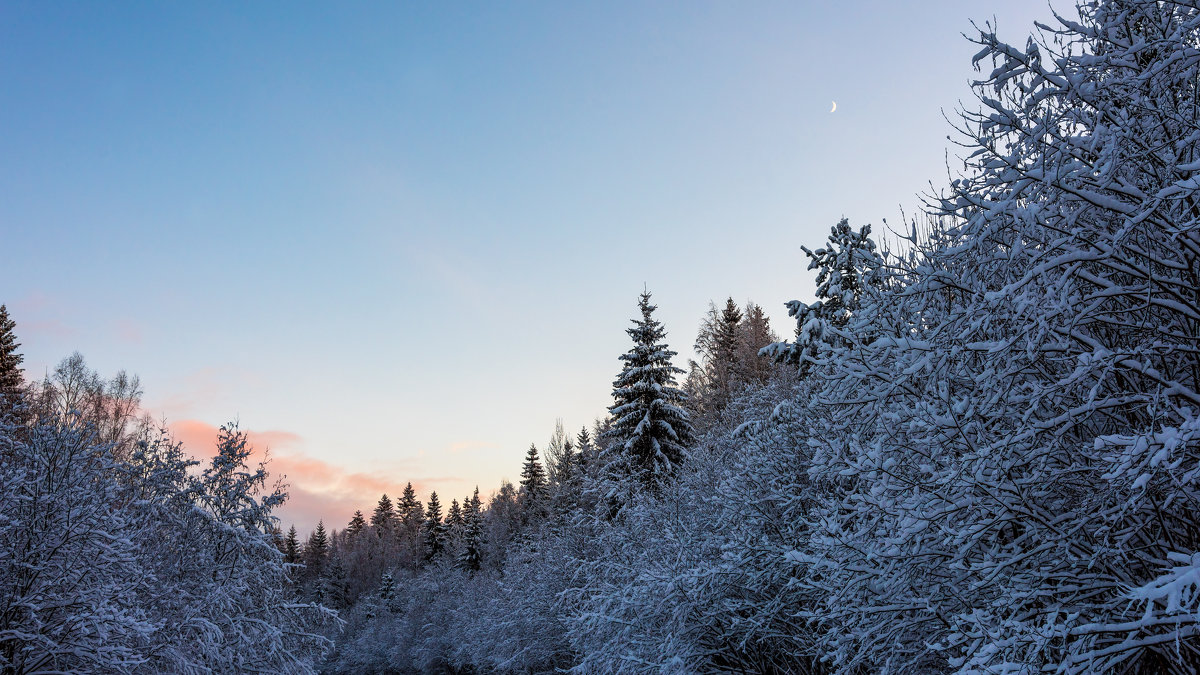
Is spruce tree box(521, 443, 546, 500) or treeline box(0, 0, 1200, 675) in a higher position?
spruce tree box(521, 443, 546, 500)

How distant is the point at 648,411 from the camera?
26859 mm

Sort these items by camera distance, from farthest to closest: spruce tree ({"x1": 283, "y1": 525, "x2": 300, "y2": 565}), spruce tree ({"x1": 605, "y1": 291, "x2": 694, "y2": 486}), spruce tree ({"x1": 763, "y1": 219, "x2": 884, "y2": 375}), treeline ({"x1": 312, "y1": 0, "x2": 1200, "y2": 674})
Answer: spruce tree ({"x1": 283, "y1": 525, "x2": 300, "y2": 565})
spruce tree ({"x1": 605, "y1": 291, "x2": 694, "y2": 486})
spruce tree ({"x1": 763, "y1": 219, "x2": 884, "y2": 375})
treeline ({"x1": 312, "y1": 0, "x2": 1200, "y2": 674})

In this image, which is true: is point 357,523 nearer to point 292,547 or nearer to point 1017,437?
point 292,547

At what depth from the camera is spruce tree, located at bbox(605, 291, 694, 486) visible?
26.3 metres

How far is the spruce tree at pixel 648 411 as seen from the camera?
26.3 m

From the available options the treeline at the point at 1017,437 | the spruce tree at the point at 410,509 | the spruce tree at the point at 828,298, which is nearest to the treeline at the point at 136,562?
the treeline at the point at 1017,437

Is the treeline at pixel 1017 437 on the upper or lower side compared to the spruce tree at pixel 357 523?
lower

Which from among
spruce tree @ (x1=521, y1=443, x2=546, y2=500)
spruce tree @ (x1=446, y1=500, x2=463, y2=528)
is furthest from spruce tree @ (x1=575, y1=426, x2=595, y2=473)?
spruce tree @ (x1=446, y1=500, x2=463, y2=528)

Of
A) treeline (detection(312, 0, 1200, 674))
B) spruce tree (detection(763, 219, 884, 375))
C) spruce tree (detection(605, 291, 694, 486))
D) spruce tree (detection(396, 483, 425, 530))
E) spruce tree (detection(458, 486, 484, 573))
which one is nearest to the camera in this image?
treeline (detection(312, 0, 1200, 674))

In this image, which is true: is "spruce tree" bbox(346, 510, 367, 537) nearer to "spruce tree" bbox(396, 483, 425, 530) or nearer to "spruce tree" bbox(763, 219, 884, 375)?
"spruce tree" bbox(396, 483, 425, 530)

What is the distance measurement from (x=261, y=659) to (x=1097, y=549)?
1701cm

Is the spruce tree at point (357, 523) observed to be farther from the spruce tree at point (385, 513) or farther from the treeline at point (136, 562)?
the treeline at point (136, 562)

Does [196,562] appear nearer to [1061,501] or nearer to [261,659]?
[261,659]

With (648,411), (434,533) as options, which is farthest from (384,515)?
(648,411)
